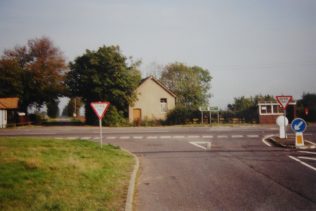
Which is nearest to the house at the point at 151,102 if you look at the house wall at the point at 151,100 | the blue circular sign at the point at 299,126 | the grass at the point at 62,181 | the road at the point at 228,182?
the house wall at the point at 151,100

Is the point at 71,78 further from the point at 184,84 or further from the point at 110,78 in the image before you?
the point at 184,84

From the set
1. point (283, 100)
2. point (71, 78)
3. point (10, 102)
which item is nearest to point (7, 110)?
point (10, 102)

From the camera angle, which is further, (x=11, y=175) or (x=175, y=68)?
(x=175, y=68)

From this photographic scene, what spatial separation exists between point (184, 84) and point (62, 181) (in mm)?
62574

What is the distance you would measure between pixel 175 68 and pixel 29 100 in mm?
34450

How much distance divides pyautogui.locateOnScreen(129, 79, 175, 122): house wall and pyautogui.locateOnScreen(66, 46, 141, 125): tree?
8.95ft

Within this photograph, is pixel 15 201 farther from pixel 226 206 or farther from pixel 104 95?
pixel 104 95

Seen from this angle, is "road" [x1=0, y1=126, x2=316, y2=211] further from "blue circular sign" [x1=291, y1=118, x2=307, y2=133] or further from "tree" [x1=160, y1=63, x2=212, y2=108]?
"tree" [x1=160, y1=63, x2=212, y2=108]

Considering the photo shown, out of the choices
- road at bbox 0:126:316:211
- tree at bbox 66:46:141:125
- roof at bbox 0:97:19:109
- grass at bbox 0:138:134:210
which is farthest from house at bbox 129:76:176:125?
grass at bbox 0:138:134:210

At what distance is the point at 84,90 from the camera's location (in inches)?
1666

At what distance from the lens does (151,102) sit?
44.2 meters

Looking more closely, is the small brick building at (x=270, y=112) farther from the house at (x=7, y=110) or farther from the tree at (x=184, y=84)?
the house at (x=7, y=110)

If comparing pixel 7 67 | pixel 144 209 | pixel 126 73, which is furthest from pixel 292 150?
pixel 7 67

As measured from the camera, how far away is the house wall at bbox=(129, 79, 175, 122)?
4372cm
